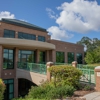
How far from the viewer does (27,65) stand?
675 inches

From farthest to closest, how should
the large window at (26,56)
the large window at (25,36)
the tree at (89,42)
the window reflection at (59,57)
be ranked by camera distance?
the tree at (89,42), the window reflection at (59,57), the large window at (25,36), the large window at (26,56)

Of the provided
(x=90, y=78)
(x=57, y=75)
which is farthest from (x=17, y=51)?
(x=90, y=78)

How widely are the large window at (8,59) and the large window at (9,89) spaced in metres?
2.05

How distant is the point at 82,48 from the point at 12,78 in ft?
64.0

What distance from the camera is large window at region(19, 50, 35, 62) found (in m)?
21.1

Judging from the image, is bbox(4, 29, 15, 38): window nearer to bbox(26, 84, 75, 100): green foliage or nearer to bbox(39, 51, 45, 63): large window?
bbox(39, 51, 45, 63): large window

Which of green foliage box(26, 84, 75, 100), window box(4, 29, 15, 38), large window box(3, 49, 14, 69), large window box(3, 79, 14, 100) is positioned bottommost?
large window box(3, 79, 14, 100)

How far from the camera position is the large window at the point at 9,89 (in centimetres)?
1888

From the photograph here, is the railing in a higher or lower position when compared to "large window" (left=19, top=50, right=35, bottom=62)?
lower

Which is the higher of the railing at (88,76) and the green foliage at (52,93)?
the railing at (88,76)

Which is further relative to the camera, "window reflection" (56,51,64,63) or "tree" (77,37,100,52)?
"tree" (77,37,100,52)

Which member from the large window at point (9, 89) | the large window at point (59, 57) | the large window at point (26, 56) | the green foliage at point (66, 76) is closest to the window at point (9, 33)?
the large window at point (26, 56)

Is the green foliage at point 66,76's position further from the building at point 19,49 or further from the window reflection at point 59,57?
the window reflection at point 59,57

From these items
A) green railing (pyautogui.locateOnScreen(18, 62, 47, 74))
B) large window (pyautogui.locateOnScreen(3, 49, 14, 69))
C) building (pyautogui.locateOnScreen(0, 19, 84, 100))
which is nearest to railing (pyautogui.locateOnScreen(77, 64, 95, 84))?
green railing (pyautogui.locateOnScreen(18, 62, 47, 74))
